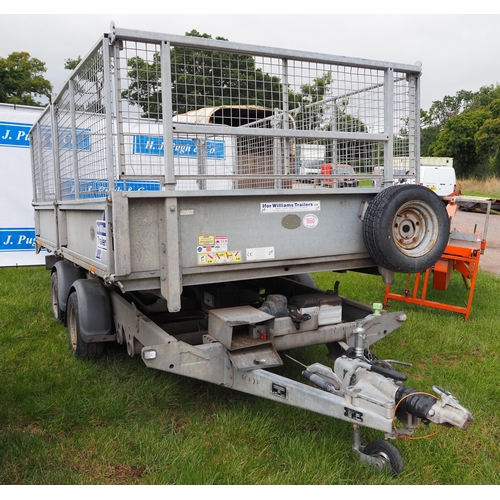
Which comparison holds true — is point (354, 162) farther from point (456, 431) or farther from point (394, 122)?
point (456, 431)

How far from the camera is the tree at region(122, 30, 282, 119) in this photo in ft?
10.7

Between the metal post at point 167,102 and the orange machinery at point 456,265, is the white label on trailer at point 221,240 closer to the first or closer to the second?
the metal post at point 167,102

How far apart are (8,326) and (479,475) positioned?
5.09 metres

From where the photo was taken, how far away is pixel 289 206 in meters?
3.62

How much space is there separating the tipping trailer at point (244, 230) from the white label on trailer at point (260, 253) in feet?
0.05

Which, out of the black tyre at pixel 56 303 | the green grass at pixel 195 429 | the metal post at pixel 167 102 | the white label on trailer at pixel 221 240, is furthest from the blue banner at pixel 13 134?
the white label on trailer at pixel 221 240

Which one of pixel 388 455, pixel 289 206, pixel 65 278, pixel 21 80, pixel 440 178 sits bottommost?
pixel 388 455

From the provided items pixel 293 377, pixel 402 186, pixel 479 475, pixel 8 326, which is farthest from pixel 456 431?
pixel 8 326

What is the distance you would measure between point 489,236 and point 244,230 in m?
12.8

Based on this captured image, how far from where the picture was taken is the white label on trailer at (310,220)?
3697mm

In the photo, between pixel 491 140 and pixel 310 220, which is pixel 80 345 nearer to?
pixel 310 220

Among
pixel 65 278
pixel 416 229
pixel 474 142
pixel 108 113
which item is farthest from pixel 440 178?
pixel 474 142

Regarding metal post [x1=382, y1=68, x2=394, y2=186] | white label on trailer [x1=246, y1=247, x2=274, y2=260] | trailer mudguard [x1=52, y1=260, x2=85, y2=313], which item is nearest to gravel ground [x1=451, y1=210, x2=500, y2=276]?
metal post [x1=382, y1=68, x2=394, y2=186]

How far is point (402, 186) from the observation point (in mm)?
3617
